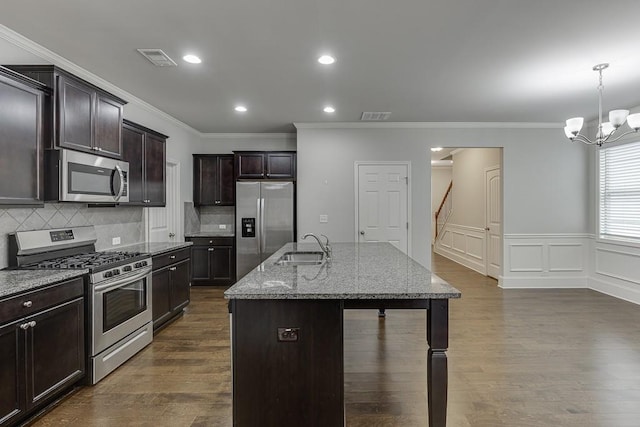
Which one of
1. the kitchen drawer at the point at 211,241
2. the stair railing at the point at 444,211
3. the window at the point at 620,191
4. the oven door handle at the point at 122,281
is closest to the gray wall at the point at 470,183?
the stair railing at the point at 444,211

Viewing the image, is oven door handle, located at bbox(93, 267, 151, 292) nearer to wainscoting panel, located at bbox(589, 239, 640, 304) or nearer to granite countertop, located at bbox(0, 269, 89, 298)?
granite countertop, located at bbox(0, 269, 89, 298)

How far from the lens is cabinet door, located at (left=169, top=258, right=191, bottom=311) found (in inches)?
153

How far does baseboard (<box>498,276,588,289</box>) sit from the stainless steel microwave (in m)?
5.64

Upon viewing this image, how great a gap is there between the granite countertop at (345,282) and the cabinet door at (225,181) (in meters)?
3.52

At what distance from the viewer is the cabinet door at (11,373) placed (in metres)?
1.84

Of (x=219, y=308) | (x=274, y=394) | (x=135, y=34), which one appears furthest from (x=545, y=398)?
(x=135, y=34)

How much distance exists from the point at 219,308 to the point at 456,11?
411 cm

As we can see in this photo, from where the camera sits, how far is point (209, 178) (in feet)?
19.7

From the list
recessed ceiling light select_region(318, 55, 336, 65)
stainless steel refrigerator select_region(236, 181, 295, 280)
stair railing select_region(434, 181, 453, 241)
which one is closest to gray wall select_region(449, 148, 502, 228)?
stair railing select_region(434, 181, 453, 241)

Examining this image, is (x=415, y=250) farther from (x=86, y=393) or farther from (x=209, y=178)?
(x=86, y=393)

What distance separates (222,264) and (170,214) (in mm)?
1154

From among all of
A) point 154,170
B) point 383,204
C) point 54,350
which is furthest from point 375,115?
point 54,350

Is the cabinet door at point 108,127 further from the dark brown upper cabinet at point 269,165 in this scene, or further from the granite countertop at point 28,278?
the dark brown upper cabinet at point 269,165

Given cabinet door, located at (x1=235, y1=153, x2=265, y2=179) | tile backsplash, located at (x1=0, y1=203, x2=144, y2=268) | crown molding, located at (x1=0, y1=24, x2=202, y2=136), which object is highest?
crown molding, located at (x1=0, y1=24, x2=202, y2=136)
